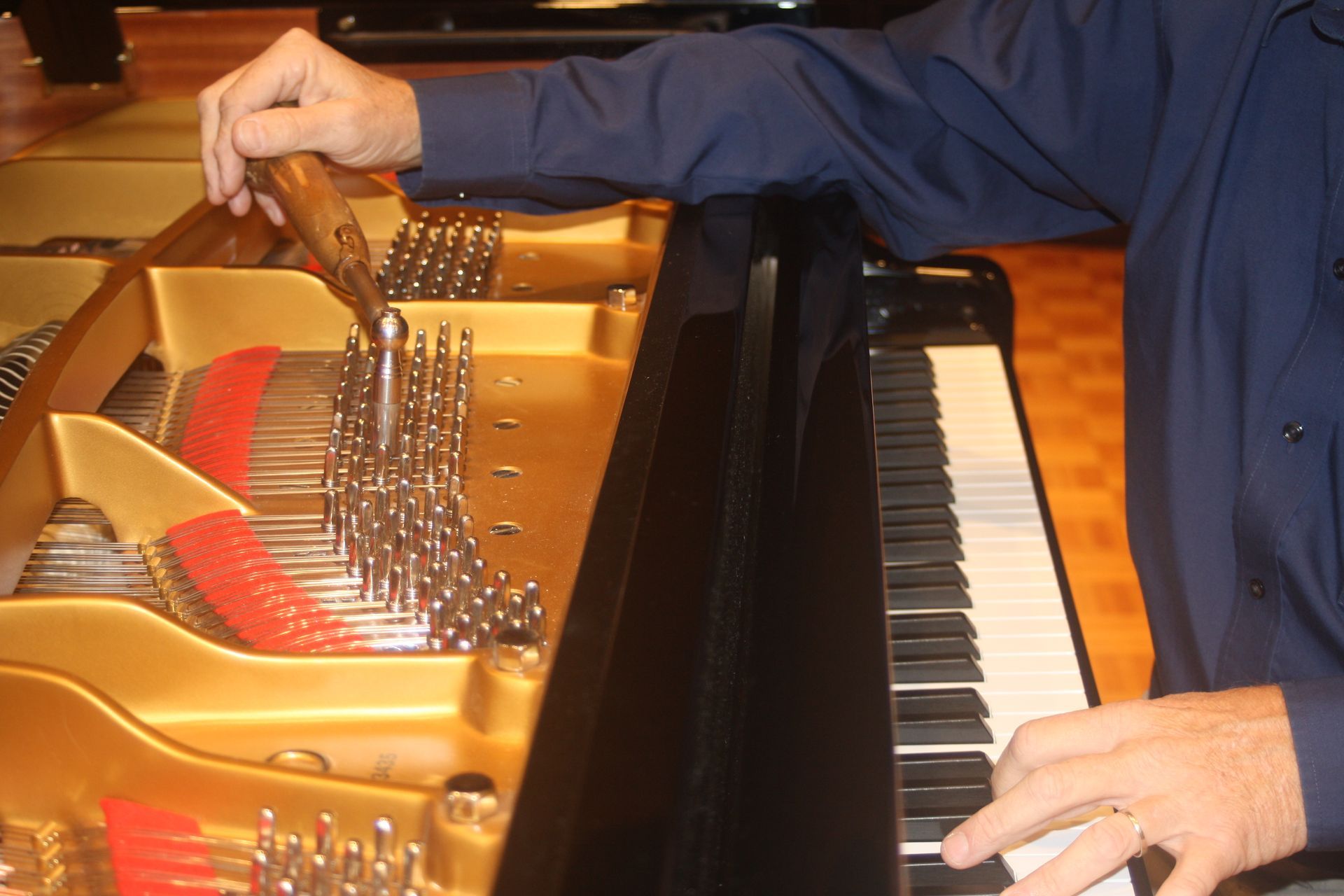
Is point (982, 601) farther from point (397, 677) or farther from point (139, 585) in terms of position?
point (139, 585)

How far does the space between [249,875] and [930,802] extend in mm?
606

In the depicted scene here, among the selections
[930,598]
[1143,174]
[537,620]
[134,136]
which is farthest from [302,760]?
[134,136]

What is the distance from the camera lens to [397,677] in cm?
98

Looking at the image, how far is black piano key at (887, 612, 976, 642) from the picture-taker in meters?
1.40

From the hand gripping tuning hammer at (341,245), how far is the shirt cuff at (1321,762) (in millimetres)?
928

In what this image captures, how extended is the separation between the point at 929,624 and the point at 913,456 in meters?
0.35

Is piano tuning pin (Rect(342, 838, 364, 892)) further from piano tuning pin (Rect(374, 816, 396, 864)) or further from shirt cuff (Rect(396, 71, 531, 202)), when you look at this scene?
shirt cuff (Rect(396, 71, 531, 202))

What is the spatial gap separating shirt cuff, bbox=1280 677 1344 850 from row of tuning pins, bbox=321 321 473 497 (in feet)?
2.78

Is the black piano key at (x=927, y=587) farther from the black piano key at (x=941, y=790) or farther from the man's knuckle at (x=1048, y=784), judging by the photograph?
the man's knuckle at (x=1048, y=784)

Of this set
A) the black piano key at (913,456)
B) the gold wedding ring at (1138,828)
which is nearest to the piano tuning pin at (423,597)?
the gold wedding ring at (1138,828)

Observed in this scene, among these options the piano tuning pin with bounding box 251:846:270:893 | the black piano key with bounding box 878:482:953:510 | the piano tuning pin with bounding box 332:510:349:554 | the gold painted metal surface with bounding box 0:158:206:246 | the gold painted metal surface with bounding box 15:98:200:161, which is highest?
the gold painted metal surface with bounding box 15:98:200:161

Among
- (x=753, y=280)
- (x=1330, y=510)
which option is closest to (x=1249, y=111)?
(x=1330, y=510)

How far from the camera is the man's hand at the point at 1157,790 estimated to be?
98 centimetres

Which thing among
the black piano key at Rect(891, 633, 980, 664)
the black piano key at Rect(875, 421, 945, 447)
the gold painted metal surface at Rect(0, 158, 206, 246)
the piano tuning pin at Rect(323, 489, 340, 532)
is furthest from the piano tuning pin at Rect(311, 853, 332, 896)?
the gold painted metal surface at Rect(0, 158, 206, 246)
